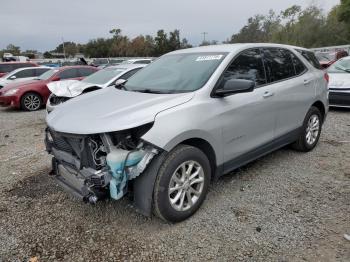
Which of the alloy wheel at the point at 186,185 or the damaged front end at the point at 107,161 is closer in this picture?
the damaged front end at the point at 107,161

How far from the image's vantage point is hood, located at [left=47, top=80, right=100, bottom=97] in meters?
7.17

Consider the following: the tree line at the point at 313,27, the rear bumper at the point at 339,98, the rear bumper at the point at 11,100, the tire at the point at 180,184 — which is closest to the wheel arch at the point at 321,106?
the tire at the point at 180,184

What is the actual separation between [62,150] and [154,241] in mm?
1354

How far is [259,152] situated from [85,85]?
16.8ft

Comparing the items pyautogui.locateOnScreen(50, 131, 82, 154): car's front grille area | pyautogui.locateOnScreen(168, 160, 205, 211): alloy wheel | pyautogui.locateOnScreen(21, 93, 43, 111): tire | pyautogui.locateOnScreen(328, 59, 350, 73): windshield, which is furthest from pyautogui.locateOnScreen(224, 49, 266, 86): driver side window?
pyautogui.locateOnScreen(21, 93, 43, 111): tire

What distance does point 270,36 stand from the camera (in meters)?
65.1

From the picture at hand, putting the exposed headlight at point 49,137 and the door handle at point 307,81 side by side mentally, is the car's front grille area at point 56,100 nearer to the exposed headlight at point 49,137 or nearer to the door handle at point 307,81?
the exposed headlight at point 49,137

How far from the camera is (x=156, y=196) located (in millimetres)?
2885

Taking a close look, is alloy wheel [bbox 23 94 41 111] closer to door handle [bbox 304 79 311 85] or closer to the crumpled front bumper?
the crumpled front bumper

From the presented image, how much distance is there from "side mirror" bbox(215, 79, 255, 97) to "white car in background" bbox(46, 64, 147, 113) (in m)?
4.72

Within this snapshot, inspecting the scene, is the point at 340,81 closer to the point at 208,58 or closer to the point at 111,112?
the point at 208,58

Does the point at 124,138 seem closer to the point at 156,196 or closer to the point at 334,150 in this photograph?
the point at 156,196

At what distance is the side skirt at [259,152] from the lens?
3.62m

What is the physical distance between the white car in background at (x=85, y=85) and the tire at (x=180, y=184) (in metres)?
4.80
